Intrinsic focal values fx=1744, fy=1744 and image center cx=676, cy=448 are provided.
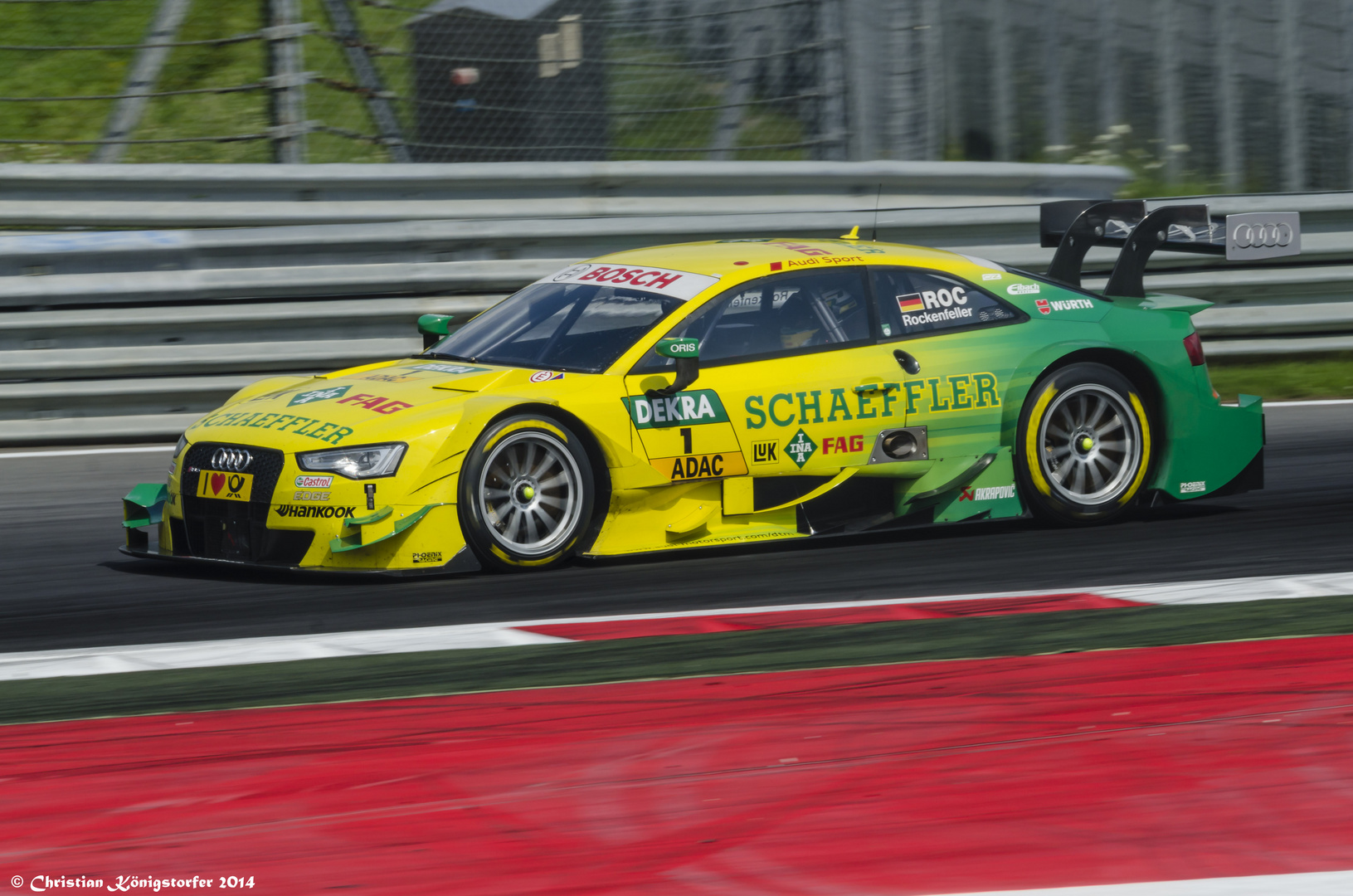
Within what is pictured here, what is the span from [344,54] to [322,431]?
4.35 meters

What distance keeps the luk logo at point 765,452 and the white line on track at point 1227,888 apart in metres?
3.94

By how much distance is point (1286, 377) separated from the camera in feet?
35.8

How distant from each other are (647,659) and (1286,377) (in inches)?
286

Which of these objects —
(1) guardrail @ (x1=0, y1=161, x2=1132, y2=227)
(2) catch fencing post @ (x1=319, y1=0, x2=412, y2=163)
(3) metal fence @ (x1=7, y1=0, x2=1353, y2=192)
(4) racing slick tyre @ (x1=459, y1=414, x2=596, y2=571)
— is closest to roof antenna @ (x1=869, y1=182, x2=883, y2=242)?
(1) guardrail @ (x1=0, y1=161, x2=1132, y2=227)

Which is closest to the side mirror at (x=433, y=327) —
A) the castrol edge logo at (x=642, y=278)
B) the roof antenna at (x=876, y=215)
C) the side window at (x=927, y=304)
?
the castrol edge logo at (x=642, y=278)

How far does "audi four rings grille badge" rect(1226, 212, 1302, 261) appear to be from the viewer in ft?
24.7

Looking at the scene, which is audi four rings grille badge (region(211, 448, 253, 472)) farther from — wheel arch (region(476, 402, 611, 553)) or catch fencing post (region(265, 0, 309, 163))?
catch fencing post (region(265, 0, 309, 163))

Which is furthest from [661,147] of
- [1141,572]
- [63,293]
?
[1141,572]

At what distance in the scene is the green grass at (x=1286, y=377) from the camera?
1076 centimetres

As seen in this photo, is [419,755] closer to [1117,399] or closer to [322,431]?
[322,431]

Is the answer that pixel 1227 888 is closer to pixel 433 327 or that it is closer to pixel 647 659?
pixel 647 659

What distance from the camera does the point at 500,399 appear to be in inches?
251

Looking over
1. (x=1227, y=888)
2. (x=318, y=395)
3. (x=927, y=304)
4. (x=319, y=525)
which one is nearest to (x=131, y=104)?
(x=318, y=395)

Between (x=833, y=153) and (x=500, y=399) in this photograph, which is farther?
(x=833, y=153)
